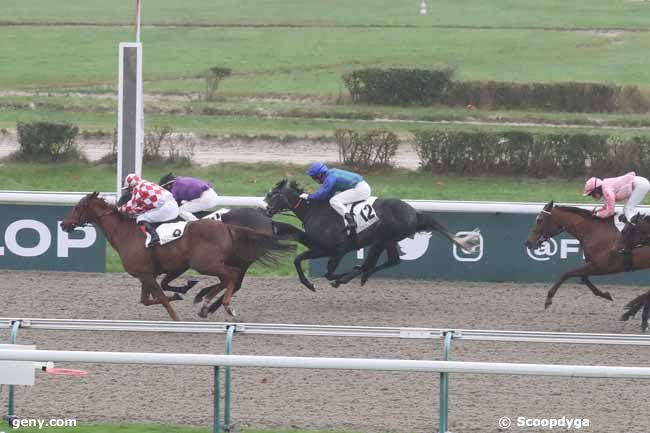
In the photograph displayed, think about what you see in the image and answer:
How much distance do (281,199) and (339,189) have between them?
1.62ft

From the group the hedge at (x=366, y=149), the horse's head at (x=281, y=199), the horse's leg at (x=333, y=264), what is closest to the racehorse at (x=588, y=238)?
the horse's leg at (x=333, y=264)

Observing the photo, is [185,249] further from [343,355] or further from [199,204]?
[343,355]

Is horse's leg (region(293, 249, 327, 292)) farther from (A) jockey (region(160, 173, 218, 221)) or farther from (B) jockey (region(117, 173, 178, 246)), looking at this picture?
(B) jockey (region(117, 173, 178, 246))

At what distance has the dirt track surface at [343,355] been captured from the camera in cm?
727

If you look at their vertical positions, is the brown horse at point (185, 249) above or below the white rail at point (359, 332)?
below

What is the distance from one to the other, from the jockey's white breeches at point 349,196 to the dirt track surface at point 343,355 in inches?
30.8

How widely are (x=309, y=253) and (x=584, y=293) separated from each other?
2.36 metres

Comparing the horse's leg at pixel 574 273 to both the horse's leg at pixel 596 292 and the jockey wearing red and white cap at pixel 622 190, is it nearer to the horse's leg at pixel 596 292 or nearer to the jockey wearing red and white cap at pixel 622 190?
the horse's leg at pixel 596 292

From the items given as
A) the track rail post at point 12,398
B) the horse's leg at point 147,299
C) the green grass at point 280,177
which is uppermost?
the track rail post at point 12,398

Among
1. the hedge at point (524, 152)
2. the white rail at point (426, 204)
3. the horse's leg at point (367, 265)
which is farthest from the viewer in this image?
the hedge at point (524, 152)

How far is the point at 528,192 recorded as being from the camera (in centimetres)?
→ 1507

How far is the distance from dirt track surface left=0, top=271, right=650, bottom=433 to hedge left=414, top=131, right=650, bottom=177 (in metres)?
4.29

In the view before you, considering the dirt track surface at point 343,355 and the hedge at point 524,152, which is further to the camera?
the hedge at point 524,152

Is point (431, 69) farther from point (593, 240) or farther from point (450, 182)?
point (593, 240)
